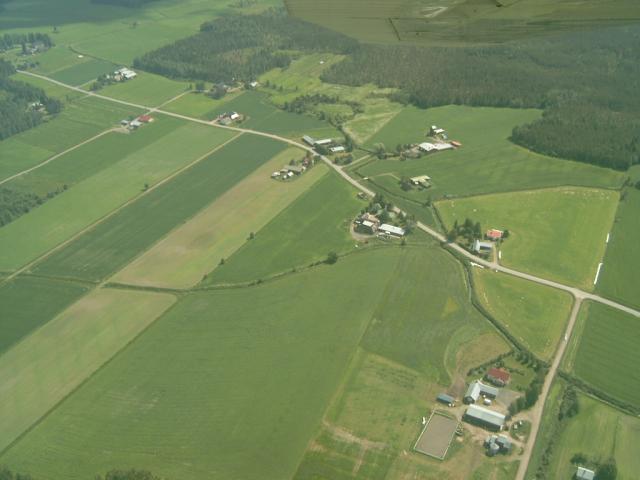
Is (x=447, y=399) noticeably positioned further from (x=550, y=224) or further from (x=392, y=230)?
(x=550, y=224)

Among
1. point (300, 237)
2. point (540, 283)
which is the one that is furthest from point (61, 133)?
point (540, 283)

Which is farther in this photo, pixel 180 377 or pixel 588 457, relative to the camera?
pixel 180 377

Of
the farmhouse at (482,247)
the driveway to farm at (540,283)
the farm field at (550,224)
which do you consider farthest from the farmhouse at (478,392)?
the farmhouse at (482,247)

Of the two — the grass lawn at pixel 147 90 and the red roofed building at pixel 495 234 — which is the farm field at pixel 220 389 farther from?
the grass lawn at pixel 147 90

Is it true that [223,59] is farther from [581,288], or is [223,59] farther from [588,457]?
[588,457]

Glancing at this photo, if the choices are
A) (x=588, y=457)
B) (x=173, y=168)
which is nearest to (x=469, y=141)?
(x=173, y=168)

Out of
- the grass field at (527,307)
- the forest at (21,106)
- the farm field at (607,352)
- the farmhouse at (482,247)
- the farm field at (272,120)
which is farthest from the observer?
the forest at (21,106)
